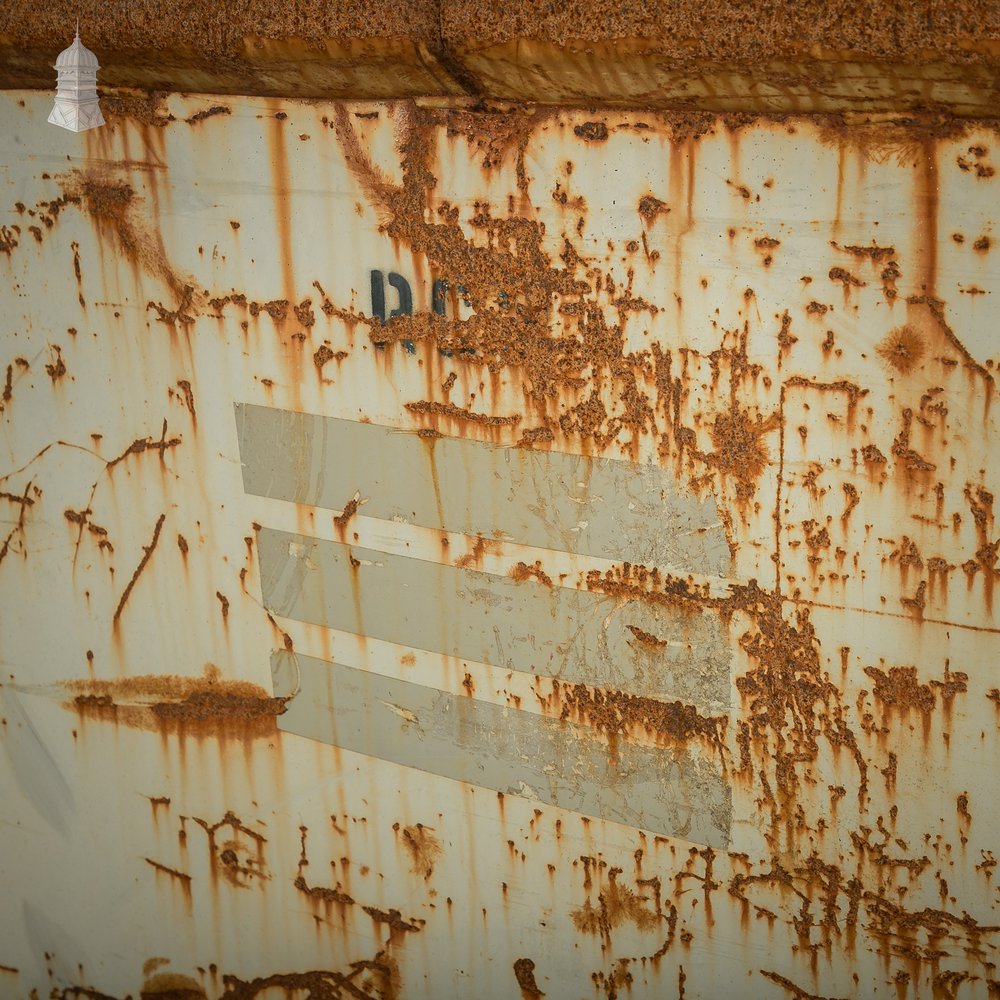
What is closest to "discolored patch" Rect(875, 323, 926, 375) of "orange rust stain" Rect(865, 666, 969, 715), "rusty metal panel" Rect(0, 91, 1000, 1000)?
"rusty metal panel" Rect(0, 91, 1000, 1000)

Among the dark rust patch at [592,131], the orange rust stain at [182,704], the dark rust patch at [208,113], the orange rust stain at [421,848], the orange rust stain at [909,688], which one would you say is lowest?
the orange rust stain at [421,848]

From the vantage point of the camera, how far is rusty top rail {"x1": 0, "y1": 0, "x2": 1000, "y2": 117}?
1198 millimetres

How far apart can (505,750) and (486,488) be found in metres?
0.40

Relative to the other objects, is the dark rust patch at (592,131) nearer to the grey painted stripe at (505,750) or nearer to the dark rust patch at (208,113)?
the dark rust patch at (208,113)

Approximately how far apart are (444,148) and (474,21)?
0.69 feet

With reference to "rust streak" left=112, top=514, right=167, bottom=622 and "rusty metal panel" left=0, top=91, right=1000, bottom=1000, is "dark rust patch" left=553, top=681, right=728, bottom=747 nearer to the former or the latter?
"rusty metal panel" left=0, top=91, right=1000, bottom=1000

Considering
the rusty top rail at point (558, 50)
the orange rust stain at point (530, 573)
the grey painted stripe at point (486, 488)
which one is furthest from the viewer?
the orange rust stain at point (530, 573)

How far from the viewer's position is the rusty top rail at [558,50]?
1198 millimetres

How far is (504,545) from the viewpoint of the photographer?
66.2 inches

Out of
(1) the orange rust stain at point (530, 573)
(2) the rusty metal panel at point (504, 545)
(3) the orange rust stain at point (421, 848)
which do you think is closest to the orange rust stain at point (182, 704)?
(2) the rusty metal panel at point (504, 545)

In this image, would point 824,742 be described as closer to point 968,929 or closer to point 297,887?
point 968,929

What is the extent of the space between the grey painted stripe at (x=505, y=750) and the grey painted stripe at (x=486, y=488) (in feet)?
0.92

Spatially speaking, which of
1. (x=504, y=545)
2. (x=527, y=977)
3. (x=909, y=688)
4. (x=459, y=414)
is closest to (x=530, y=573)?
(x=504, y=545)

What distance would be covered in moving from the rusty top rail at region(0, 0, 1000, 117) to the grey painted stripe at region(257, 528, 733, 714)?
0.65 meters
